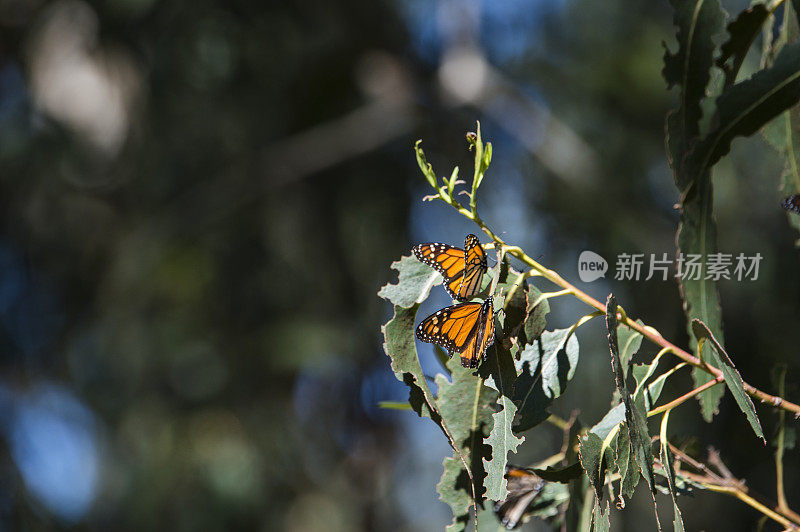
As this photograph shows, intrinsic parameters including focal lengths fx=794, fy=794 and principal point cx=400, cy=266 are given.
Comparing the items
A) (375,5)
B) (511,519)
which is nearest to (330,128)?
(375,5)

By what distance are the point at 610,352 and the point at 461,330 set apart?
0.40 feet

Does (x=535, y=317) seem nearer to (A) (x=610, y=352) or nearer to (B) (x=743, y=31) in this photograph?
(A) (x=610, y=352)

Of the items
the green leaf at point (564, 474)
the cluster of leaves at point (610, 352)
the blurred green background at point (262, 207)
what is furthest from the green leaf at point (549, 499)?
the blurred green background at point (262, 207)

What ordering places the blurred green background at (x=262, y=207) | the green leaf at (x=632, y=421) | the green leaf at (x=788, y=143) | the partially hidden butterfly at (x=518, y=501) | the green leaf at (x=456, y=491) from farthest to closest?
the blurred green background at (x=262, y=207) → the green leaf at (x=788, y=143) → the partially hidden butterfly at (x=518, y=501) → the green leaf at (x=456, y=491) → the green leaf at (x=632, y=421)

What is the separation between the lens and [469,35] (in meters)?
3.70

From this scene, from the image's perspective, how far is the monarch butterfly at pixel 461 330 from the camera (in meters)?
0.64

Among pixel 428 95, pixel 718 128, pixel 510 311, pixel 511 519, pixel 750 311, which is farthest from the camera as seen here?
pixel 428 95

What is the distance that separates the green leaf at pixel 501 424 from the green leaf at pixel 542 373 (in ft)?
0.05

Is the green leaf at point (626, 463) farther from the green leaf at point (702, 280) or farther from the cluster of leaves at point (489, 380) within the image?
the green leaf at point (702, 280)

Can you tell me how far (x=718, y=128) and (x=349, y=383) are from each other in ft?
11.6

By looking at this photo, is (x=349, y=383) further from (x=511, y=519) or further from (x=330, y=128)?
(x=511, y=519)

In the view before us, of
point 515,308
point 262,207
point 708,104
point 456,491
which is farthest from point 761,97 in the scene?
point 262,207

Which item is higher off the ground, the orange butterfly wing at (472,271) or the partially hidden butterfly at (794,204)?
the partially hidden butterfly at (794,204)

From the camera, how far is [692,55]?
804mm
